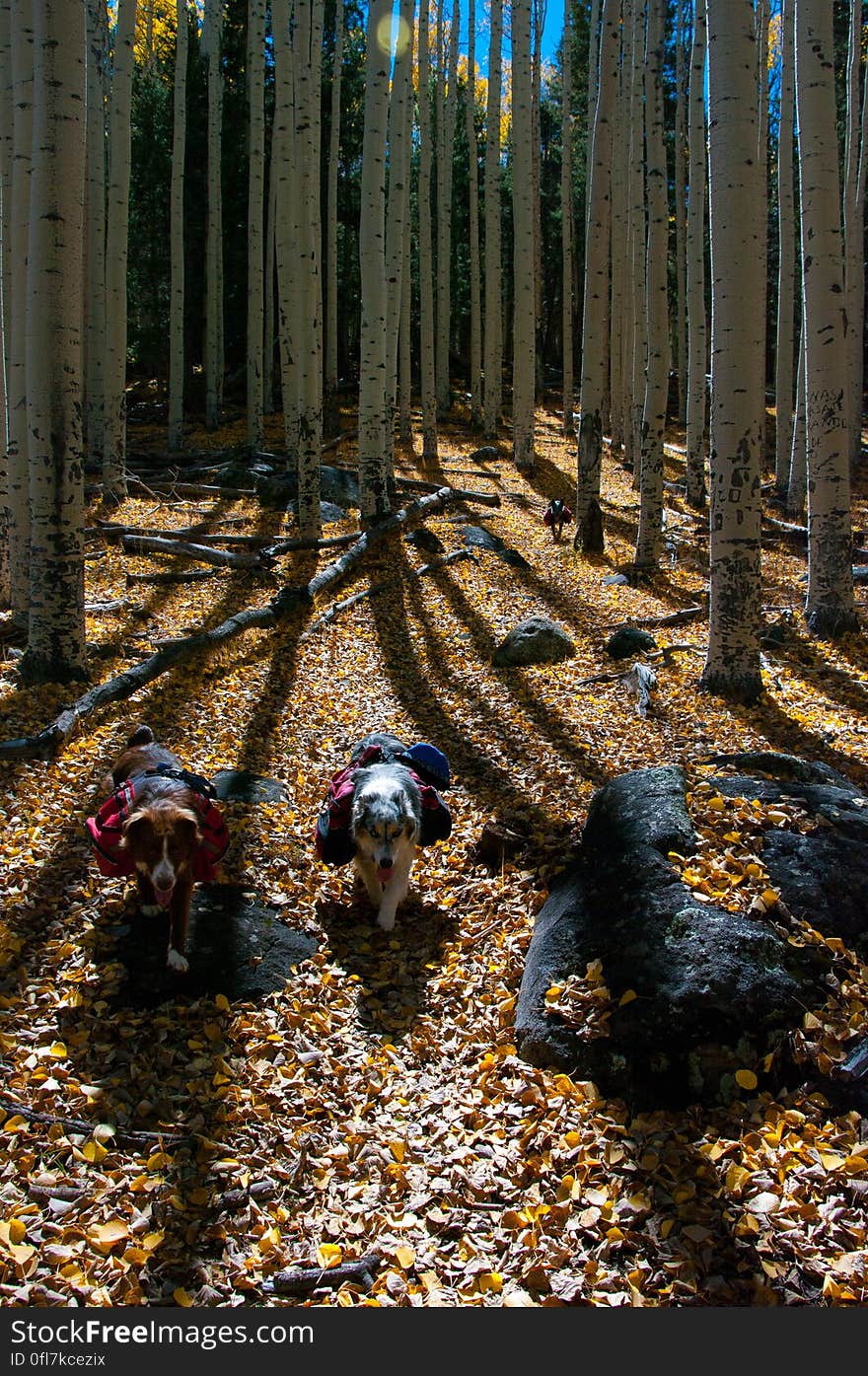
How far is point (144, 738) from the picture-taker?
211 inches

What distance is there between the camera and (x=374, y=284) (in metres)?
12.3

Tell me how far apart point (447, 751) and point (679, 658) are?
2916mm

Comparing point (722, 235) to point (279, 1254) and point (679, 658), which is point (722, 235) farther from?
point (279, 1254)

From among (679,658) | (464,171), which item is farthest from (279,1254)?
(464,171)

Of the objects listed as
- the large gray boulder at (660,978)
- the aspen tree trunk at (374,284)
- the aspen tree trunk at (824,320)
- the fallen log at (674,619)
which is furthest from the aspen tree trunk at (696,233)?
the large gray boulder at (660,978)

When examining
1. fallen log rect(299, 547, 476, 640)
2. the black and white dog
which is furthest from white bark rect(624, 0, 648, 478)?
the black and white dog

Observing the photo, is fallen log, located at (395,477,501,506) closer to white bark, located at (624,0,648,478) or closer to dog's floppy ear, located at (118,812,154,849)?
white bark, located at (624,0,648,478)

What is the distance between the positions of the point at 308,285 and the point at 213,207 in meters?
10.00

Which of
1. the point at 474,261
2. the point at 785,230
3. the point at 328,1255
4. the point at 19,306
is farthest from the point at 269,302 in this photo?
the point at 328,1255

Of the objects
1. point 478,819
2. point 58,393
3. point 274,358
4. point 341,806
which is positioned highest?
point 274,358

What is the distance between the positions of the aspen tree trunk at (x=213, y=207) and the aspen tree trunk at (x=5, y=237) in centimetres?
1140

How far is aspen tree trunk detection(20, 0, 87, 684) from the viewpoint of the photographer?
6465mm

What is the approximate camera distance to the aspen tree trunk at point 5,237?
8102mm

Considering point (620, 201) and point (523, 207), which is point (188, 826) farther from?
point (620, 201)
